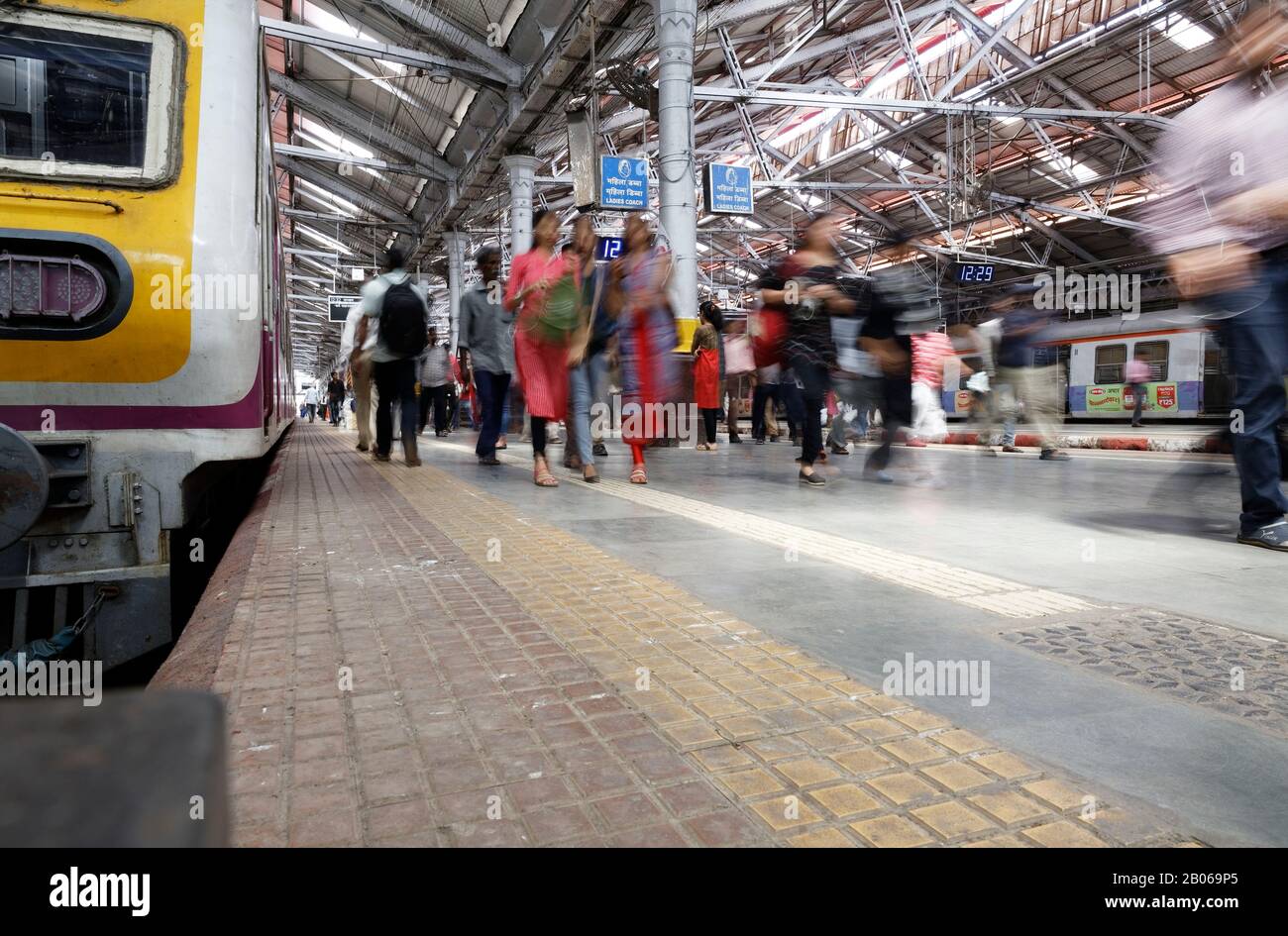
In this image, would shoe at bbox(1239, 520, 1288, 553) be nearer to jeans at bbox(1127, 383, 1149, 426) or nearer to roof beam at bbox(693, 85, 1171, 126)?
roof beam at bbox(693, 85, 1171, 126)

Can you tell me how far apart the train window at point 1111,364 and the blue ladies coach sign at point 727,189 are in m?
12.0

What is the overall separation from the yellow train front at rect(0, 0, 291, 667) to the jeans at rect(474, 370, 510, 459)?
4058 mm

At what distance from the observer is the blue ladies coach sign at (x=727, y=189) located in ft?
45.0

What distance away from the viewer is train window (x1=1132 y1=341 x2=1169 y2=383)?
63.3 ft

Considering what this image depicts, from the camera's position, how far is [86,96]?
131 inches

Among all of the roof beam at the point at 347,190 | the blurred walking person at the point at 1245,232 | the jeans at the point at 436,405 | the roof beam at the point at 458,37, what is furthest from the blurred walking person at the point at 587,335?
the roof beam at the point at 347,190

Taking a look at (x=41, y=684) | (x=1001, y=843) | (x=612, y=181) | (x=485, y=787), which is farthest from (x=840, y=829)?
(x=612, y=181)

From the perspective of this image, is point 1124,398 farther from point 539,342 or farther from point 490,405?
point 539,342

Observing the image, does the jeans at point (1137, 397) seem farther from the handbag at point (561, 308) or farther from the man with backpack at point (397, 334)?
the man with backpack at point (397, 334)

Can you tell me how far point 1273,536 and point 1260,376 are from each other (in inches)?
29.2

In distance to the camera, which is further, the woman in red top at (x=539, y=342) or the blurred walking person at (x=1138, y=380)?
the blurred walking person at (x=1138, y=380)

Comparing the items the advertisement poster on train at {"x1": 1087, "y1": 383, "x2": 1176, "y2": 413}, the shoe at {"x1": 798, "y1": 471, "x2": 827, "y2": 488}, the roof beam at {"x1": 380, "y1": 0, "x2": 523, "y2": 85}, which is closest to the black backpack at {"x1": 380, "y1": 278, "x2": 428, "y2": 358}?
the shoe at {"x1": 798, "y1": 471, "x2": 827, "y2": 488}

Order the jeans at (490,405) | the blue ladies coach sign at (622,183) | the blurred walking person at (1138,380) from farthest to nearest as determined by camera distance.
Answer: the blurred walking person at (1138,380) → the blue ladies coach sign at (622,183) → the jeans at (490,405)

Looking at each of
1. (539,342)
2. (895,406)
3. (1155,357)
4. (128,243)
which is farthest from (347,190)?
(128,243)
